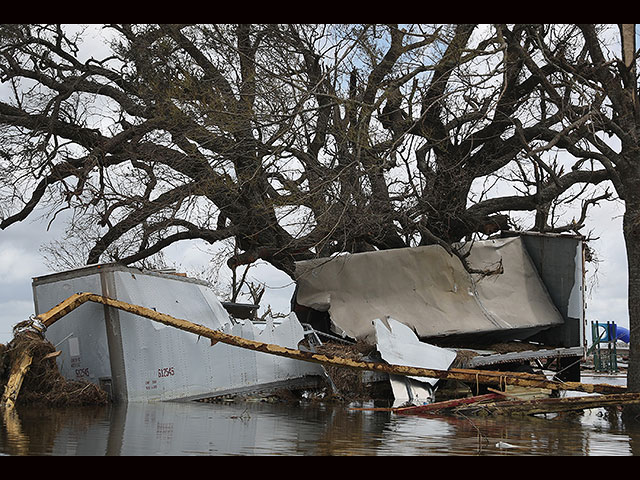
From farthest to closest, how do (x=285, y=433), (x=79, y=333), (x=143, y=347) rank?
1. (x=79, y=333)
2. (x=143, y=347)
3. (x=285, y=433)

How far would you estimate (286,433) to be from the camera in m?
7.94

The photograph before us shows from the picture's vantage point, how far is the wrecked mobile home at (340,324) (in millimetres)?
11453

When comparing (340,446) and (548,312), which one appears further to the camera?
(548,312)

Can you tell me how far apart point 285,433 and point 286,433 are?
0.4 inches

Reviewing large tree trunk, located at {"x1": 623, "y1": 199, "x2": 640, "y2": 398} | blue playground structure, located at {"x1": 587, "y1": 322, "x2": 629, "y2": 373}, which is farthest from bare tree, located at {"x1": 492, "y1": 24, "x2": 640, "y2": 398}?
blue playground structure, located at {"x1": 587, "y1": 322, "x2": 629, "y2": 373}

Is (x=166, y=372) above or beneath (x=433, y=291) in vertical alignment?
beneath

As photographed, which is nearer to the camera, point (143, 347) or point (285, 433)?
point (285, 433)

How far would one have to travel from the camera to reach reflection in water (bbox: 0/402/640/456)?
21.2ft

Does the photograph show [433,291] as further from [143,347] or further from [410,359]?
[143,347]

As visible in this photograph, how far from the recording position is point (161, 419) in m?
9.05

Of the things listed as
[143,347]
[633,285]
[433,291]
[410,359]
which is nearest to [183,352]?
[143,347]
